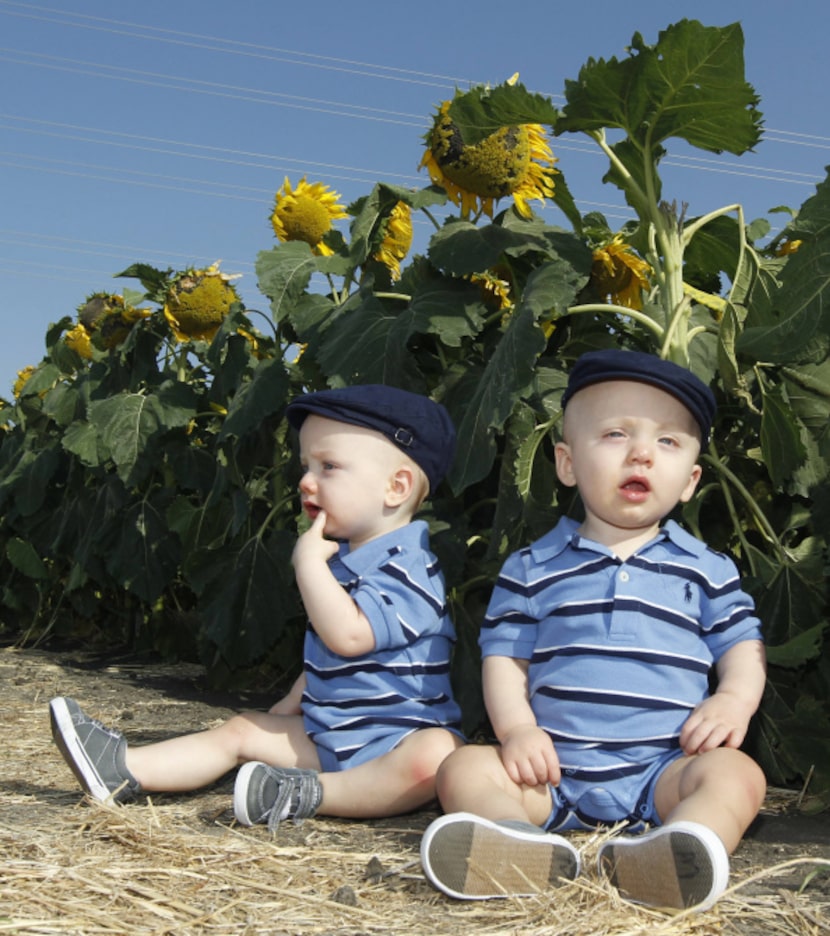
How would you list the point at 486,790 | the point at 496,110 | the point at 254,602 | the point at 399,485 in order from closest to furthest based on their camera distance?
the point at 486,790 < the point at 399,485 < the point at 496,110 < the point at 254,602

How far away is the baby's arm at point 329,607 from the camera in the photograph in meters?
2.19

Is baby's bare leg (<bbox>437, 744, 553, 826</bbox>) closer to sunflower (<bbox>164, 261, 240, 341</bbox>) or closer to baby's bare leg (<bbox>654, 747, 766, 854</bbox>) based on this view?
baby's bare leg (<bbox>654, 747, 766, 854</bbox>)

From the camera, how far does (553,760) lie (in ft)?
6.50

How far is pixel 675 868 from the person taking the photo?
64.7 inches

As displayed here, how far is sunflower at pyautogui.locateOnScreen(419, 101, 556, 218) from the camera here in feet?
10.1

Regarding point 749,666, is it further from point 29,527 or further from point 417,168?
point 29,527

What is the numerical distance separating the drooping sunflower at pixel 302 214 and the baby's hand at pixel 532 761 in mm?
2460

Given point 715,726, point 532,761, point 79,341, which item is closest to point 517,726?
point 532,761

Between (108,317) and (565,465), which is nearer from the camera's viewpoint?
(565,465)

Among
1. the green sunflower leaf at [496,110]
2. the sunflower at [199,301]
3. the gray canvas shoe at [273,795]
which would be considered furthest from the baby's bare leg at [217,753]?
the sunflower at [199,301]

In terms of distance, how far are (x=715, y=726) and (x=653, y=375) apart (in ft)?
1.92

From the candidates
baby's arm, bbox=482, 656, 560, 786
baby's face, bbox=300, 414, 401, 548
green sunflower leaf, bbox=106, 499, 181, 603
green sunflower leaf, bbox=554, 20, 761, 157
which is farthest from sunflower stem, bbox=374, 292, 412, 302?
green sunflower leaf, bbox=106, 499, 181, 603

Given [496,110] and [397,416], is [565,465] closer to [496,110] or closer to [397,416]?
[397,416]

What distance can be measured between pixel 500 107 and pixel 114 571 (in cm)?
228
